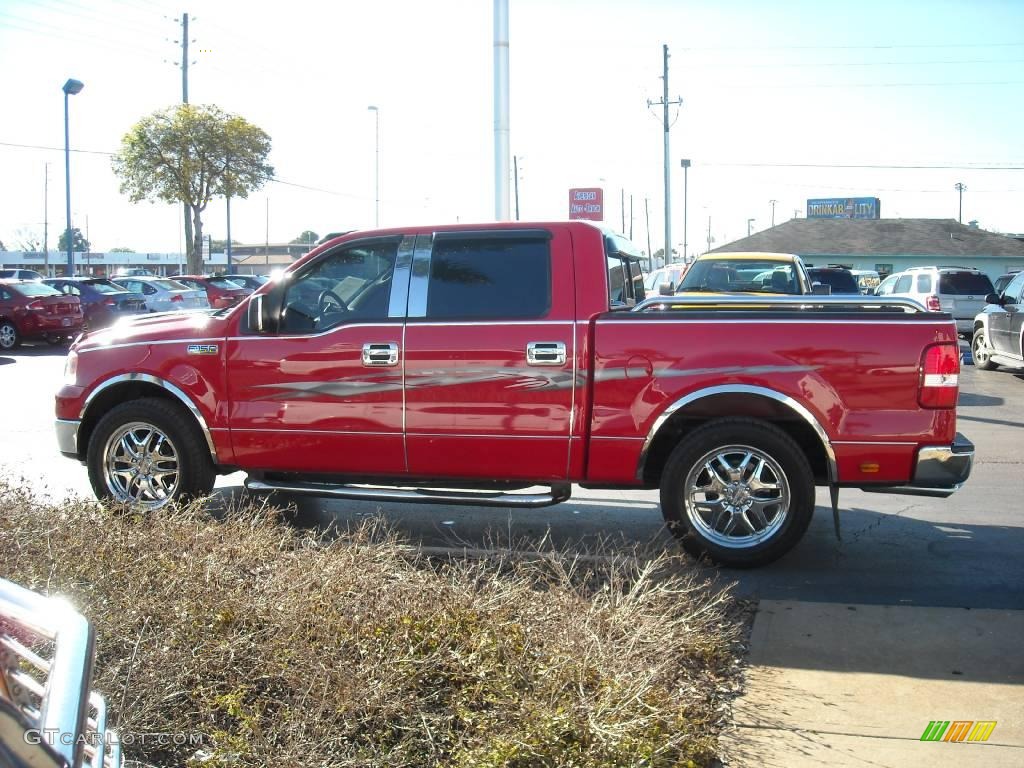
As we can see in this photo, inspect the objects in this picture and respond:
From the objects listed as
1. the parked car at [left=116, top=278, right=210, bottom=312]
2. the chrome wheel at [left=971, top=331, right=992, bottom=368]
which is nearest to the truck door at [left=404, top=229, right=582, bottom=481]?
the chrome wheel at [left=971, top=331, right=992, bottom=368]

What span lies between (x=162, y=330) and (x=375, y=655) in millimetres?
3774

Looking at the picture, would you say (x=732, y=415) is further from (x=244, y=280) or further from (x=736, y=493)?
(x=244, y=280)

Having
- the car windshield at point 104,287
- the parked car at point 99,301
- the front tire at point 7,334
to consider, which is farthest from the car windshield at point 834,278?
the front tire at point 7,334

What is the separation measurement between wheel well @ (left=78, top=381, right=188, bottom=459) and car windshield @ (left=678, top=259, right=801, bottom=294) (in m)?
9.35

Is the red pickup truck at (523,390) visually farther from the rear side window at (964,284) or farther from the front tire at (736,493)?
the rear side window at (964,284)

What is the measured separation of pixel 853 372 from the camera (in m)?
5.65

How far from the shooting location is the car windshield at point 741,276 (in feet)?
47.6

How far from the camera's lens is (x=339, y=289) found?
6594 millimetres

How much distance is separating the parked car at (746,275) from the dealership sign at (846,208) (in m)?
70.7

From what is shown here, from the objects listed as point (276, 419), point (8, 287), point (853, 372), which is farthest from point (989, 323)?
point (8, 287)

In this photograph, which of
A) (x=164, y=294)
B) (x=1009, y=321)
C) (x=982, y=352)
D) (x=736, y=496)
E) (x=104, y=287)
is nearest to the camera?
(x=736, y=496)

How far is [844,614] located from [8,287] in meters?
21.8

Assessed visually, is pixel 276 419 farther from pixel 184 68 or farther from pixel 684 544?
pixel 184 68

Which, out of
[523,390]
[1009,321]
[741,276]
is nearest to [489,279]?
[523,390]
